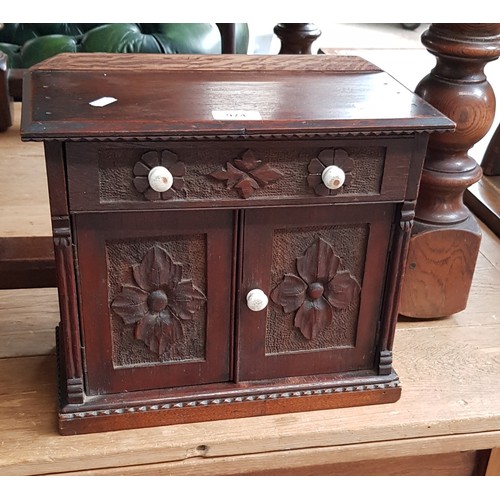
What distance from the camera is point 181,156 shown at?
2.43 feet

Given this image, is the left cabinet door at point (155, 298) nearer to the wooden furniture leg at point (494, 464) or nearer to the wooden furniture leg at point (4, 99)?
the wooden furniture leg at point (494, 464)

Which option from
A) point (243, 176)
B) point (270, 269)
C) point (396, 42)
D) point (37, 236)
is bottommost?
point (396, 42)

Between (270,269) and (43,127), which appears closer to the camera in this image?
(43,127)

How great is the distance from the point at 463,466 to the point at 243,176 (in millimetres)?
609

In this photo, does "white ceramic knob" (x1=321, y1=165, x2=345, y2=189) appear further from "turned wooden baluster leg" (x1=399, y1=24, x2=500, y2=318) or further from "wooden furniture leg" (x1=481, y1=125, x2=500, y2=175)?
"wooden furniture leg" (x1=481, y1=125, x2=500, y2=175)

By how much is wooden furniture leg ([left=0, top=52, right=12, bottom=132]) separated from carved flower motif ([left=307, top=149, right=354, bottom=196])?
1.10m

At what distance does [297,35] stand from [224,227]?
1.00m


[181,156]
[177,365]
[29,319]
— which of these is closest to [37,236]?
[29,319]

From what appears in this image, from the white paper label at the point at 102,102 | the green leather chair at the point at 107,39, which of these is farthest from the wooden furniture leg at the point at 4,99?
the white paper label at the point at 102,102

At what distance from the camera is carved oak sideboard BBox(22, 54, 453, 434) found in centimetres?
74

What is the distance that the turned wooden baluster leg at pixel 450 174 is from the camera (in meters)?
0.93

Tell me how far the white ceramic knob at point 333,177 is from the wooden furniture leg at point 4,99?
112cm

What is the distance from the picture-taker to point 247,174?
76 cm

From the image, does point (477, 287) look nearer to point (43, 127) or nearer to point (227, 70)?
point (227, 70)
